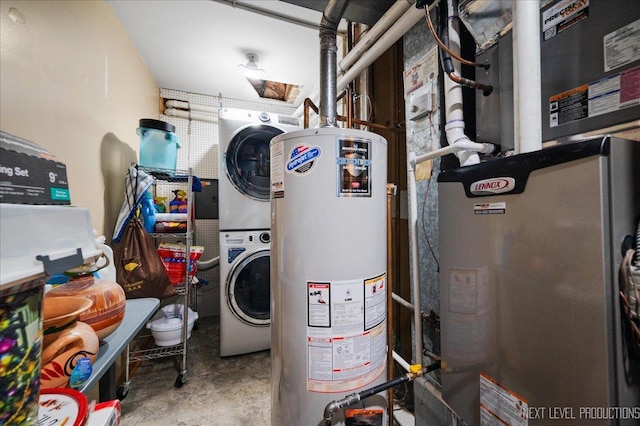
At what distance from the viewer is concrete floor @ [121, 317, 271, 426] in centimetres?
155

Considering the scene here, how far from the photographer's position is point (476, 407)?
32.5 inches

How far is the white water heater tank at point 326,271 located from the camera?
92 centimetres

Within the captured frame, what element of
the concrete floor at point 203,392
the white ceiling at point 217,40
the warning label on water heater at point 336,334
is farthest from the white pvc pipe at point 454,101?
the concrete floor at point 203,392

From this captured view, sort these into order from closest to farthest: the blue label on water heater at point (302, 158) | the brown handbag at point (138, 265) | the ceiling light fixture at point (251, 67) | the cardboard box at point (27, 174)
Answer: the cardboard box at point (27, 174)
the blue label on water heater at point (302, 158)
the brown handbag at point (138, 265)
the ceiling light fixture at point (251, 67)

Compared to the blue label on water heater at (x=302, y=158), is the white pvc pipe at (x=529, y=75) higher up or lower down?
higher up

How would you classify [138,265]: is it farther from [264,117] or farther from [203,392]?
[264,117]

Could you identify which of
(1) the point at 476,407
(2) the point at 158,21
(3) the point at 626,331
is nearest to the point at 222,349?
(1) the point at 476,407

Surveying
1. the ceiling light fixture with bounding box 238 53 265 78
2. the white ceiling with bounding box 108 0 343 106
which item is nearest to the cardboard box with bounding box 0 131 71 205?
the white ceiling with bounding box 108 0 343 106

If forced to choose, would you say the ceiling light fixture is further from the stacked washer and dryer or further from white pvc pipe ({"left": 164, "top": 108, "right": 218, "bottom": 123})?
white pvc pipe ({"left": 164, "top": 108, "right": 218, "bottom": 123})

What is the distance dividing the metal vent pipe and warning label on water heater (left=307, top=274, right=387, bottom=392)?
0.80 m

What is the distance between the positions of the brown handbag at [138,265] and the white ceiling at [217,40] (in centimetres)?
154

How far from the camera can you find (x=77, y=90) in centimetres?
141

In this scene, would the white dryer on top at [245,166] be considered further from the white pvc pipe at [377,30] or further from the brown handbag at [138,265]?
the white pvc pipe at [377,30]

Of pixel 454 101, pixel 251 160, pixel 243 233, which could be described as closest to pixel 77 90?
pixel 251 160
